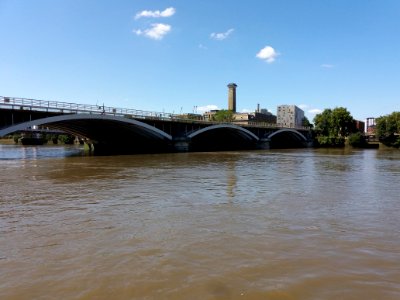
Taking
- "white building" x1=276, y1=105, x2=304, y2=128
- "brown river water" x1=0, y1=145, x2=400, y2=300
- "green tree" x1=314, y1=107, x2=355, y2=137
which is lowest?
"brown river water" x1=0, y1=145, x2=400, y2=300

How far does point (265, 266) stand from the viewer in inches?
234

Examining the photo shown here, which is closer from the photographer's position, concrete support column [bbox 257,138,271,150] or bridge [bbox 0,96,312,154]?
bridge [bbox 0,96,312,154]

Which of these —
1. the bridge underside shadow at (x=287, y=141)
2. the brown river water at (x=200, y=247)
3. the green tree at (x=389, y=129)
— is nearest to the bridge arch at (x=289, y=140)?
the bridge underside shadow at (x=287, y=141)

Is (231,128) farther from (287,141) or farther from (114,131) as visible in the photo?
(287,141)

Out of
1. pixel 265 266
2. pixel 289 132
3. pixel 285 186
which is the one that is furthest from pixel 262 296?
pixel 289 132

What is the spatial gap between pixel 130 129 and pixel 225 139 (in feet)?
105

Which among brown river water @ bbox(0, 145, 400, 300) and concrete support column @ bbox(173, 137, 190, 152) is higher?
concrete support column @ bbox(173, 137, 190, 152)

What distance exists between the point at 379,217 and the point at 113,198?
849cm

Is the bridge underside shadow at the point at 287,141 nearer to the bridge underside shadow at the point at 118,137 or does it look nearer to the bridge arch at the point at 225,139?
the bridge arch at the point at 225,139

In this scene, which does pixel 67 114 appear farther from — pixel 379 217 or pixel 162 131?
pixel 379 217

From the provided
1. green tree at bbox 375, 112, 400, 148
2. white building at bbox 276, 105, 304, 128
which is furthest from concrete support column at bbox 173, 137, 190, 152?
white building at bbox 276, 105, 304, 128

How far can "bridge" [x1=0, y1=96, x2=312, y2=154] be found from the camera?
33.2 m

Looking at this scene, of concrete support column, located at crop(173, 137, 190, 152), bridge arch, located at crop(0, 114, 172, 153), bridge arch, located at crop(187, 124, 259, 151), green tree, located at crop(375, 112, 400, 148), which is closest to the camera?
bridge arch, located at crop(0, 114, 172, 153)

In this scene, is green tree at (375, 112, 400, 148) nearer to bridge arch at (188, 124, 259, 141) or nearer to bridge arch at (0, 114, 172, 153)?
bridge arch at (188, 124, 259, 141)
